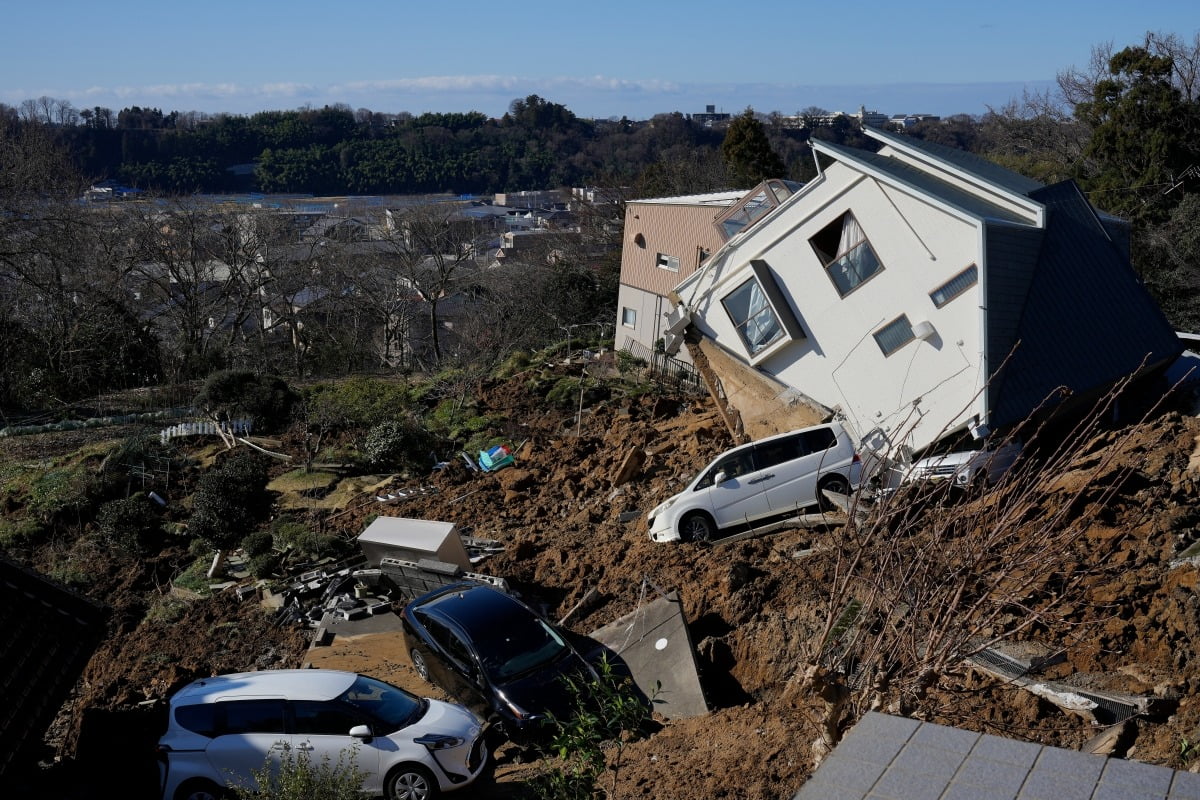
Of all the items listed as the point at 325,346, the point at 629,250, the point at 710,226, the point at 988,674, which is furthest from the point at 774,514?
the point at 325,346

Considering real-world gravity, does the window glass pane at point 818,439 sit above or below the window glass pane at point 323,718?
above

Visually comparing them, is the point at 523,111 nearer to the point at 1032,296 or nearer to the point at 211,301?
the point at 211,301

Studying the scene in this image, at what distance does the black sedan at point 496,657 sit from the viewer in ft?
35.1

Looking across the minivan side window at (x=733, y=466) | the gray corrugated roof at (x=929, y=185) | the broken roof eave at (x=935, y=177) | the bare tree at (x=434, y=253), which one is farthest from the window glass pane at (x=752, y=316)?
the bare tree at (x=434, y=253)

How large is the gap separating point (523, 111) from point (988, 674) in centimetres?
12637

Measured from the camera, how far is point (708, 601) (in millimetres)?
12227

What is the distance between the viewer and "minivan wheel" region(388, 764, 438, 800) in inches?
372

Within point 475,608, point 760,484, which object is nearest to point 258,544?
point 475,608

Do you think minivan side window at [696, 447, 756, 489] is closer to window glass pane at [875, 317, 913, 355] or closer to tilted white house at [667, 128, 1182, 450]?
tilted white house at [667, 128, 1182, 450]

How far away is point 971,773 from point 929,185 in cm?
1438

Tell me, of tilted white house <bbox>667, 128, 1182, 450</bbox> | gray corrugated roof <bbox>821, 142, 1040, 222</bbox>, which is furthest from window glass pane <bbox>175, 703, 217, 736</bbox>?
gray corrugated roof <bbox>821, 142, 1040, 222</bbox>

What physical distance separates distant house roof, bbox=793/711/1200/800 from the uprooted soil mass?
1.91 m

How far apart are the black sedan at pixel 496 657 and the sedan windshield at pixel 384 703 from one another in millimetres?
Answer: 969

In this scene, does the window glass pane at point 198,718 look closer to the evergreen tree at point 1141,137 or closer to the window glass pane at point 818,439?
the window glass pane at point 818,439
